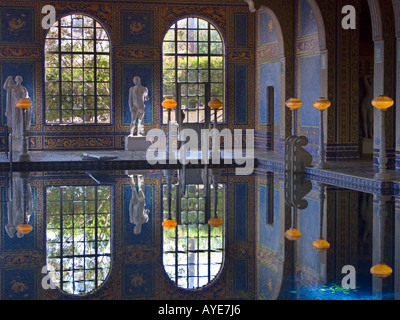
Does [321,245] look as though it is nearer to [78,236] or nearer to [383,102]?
[78,236]

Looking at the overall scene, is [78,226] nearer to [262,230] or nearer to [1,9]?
[262,230]

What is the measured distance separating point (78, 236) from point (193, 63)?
1296 centimetres

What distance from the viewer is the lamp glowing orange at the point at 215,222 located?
8.83 m

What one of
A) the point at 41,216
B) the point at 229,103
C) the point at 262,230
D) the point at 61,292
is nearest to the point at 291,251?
the point at 262,230

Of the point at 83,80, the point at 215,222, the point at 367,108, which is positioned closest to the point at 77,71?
the point at 83,80

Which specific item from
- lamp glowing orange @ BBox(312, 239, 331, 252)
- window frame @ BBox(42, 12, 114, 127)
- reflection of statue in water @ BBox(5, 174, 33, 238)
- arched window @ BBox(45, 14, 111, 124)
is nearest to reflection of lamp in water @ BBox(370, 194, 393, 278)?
lamp glowing orange @ BBox(312, 239, 331, 252)

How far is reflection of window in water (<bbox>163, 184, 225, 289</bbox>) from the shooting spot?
6.11 metres

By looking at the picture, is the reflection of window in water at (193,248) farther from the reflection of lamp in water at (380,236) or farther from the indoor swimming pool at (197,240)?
the reflection of lamp in water at (380,236)

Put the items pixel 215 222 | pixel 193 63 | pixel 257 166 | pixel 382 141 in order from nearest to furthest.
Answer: pixel 215 222 → pixel 382 141 → pixel 257 166 → pixel 193 63

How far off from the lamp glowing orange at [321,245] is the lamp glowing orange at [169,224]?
73.8 inches

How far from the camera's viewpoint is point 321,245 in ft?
24.1

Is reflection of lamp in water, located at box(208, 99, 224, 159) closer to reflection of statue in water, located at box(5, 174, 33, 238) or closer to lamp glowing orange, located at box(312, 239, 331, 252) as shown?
reflection of statue in water, located at box(5, 174, 33, 238)

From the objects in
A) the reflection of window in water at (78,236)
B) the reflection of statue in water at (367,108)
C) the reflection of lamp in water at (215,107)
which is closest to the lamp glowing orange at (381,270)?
the reflection of window in water at (78,236)

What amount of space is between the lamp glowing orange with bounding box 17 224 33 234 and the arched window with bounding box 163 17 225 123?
1196 cm
